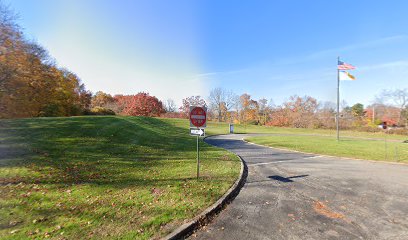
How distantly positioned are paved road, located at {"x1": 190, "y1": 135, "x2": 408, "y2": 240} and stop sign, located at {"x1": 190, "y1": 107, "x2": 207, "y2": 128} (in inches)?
103

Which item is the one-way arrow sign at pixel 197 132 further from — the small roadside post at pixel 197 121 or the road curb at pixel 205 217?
the road curb at pixel 205 217

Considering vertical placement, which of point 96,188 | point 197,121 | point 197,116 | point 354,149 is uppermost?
point 197,116

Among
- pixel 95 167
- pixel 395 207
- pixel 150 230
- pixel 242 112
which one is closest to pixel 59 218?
pixel 150 230

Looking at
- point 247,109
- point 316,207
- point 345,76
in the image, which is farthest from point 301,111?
point 316,207

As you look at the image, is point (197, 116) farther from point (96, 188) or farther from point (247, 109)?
point (247, 109)

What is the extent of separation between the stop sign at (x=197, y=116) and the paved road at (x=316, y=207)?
2622 mm

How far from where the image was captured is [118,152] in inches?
415

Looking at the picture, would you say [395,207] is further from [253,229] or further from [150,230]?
[150,230]

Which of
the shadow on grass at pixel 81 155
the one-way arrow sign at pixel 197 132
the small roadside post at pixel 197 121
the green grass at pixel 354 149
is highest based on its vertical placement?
the small roadside post at pixel 197 121

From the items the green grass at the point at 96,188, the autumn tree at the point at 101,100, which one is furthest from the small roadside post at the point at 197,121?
the autumn tree at the point at 101,100

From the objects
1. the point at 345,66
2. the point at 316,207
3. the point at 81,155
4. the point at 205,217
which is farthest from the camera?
the point at 345,66

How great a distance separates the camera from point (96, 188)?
5754 millimetres

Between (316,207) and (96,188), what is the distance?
6.35 meters

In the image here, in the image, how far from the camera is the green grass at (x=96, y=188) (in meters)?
3.79
